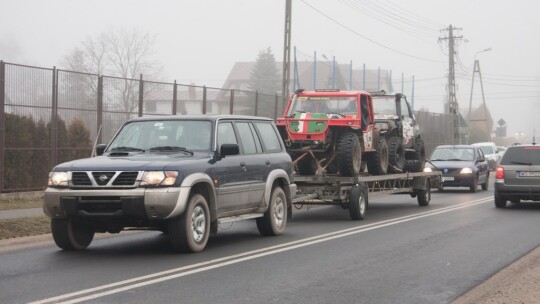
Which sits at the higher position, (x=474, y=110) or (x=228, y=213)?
(x=474, y=110)

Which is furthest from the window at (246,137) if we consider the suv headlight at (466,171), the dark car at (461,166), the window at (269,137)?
the suv headlight at (466,171)

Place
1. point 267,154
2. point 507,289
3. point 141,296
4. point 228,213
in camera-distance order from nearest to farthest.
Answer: point 141,296 < point 507,289 < point 228,213 < point 267,154

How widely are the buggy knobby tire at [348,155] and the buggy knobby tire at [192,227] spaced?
5.34m

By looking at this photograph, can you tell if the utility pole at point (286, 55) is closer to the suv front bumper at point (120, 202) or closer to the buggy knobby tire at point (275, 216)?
the buggy knobby tire at point (275, 216)

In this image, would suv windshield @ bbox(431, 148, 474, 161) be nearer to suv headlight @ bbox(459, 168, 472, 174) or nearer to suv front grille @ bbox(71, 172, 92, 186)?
suv headlight @ bbox(459, 168, 472, 174)

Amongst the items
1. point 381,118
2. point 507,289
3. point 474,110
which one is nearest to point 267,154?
point 507,289

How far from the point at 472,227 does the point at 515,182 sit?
16.3ft

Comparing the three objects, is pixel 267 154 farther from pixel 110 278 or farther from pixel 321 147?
pixel 110 278

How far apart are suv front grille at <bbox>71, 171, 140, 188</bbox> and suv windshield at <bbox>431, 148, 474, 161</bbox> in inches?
770

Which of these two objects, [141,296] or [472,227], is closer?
[141,296]

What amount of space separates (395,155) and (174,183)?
9.07m

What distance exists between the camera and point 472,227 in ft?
46.1

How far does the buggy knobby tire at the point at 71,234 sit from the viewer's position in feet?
32.4

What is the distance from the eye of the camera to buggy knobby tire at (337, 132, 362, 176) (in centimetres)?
1484
